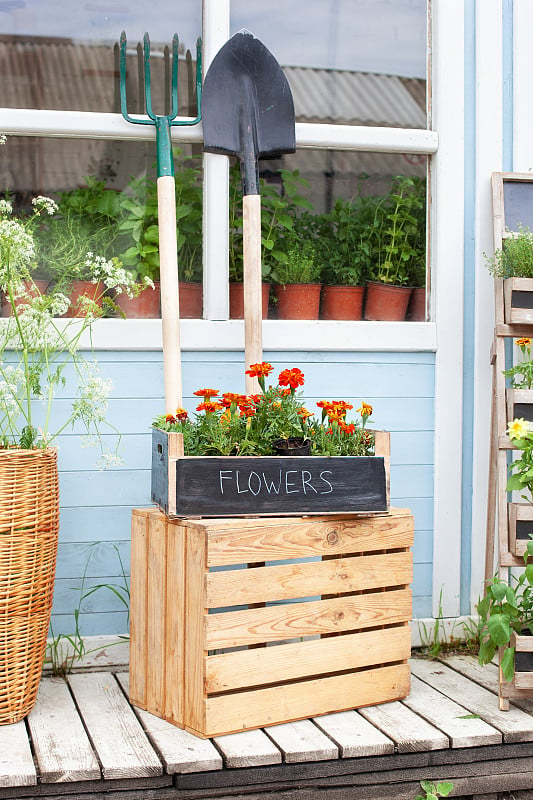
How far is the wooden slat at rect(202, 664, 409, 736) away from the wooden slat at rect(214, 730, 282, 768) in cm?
3

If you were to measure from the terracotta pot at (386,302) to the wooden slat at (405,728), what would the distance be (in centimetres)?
129

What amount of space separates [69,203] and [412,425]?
1.36 metres

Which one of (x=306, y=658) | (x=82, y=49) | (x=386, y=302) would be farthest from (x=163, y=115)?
(x=306, y=658)

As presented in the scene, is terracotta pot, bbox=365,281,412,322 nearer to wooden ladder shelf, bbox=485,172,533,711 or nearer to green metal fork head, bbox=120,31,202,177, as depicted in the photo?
wooden ladder shelf, bbox=485,172,533,711

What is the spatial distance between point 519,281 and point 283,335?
0.77 meters

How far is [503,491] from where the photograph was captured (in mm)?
2822

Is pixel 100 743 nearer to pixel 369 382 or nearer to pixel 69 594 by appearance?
pixel 69 594

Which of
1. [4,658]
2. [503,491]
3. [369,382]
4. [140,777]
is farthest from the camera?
[369,382]

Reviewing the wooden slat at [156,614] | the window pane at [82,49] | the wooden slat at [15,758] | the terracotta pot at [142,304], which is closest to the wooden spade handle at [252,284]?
the terracotta pot at [142,304]

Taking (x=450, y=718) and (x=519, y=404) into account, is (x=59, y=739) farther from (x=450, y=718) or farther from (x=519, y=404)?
(x=519, y=404)

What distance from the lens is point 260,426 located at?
250cm

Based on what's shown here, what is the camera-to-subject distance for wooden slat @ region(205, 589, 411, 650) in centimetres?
230

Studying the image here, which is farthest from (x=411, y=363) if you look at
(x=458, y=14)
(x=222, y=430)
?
(x=458, y=14)

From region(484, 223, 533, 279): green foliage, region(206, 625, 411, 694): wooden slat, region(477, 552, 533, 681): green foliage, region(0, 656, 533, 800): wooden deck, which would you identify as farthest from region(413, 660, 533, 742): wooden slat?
region(484, 223, 533, 279): green foliage
